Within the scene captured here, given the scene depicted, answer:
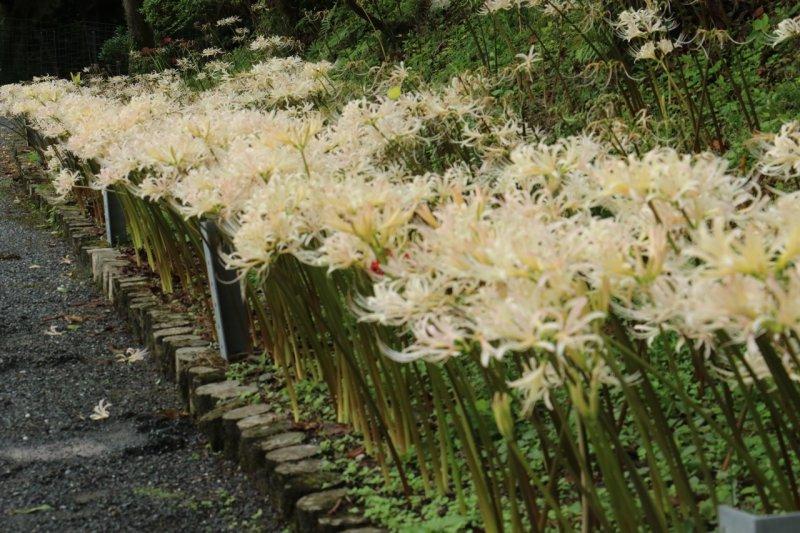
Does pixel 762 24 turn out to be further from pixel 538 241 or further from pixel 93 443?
pixel 538 241

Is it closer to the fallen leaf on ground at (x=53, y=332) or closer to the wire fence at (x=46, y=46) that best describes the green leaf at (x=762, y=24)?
the fallen leaf on ground at (x=53, y=332)

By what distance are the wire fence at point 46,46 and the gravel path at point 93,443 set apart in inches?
787

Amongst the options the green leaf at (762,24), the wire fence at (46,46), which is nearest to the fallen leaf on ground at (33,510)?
the green leaf at (762,24)

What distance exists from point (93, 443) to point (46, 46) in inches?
939

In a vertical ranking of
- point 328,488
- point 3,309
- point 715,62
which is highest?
point 715,62

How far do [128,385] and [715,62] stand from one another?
13.5 ft

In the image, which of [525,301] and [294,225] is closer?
[525,301]

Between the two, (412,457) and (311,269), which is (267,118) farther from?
(412,457)

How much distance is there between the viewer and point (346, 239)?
2293 mm

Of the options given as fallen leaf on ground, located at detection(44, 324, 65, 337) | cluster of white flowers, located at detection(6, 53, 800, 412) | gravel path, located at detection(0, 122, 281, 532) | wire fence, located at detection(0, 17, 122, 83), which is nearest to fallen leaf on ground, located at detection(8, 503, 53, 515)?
gravel path, located at detection(0, 122, 281, 532)

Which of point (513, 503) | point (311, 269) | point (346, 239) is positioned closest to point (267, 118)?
point (311, 269)

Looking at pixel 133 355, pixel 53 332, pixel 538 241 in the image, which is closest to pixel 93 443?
pixel 133 355

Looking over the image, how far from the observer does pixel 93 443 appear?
4.47 metres

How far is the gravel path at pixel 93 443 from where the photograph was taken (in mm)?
3695
